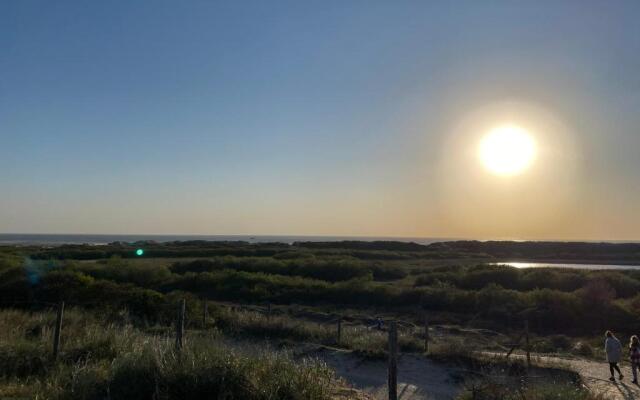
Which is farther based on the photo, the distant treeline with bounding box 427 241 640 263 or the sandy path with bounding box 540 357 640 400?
the distant treeline with bounding box 427 241 640 263

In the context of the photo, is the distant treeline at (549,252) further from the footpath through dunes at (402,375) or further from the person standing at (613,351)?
the footpath through dunes at (402,375)

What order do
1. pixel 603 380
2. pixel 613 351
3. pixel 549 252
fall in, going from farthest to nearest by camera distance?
1. pixel 549 252
2. pixel 613 351
3. pixel 603 380

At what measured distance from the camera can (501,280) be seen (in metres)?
43.0

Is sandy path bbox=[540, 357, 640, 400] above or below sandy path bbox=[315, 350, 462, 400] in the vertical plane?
below

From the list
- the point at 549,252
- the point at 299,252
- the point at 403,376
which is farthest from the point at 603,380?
the point at 549,252

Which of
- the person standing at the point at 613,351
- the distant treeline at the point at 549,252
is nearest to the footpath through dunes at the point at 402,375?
the person standing at the point at 613,351

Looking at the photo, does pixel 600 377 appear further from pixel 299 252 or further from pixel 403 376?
pixel 299 252

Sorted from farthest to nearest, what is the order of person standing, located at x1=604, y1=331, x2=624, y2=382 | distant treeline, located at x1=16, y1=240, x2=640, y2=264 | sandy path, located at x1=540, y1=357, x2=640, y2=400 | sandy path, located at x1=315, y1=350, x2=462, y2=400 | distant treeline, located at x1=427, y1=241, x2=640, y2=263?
1. distant treeline, located at x1=427, y1=241, x2=640, y2=263
2. distant treeline, located at x1=16, y1=240, x2=640, y2=264
3. person standing, located at x1=604, y1=331, x2=624, y2=382
4. sandy path, located at x1=540, y1=357, x2=640, y2=400
5. sandy path, located at x1=315, y1=350, x2=462, y2=400

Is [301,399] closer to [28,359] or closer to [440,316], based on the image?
[28,359]

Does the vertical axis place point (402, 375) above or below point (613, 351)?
below

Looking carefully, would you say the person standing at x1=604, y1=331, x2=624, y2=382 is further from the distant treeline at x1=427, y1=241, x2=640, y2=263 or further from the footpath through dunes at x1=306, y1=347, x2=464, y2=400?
the distant treeline at x1=427, y1=241, x2=640, y2=263

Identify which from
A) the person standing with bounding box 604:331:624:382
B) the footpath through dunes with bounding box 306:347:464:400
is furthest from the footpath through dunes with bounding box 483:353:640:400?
the footpath through dunes with bounding box 306:347:464:400

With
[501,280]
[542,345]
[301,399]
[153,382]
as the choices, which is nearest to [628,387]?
[542,345]

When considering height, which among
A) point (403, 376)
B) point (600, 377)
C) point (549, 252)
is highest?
point (549, 252)
